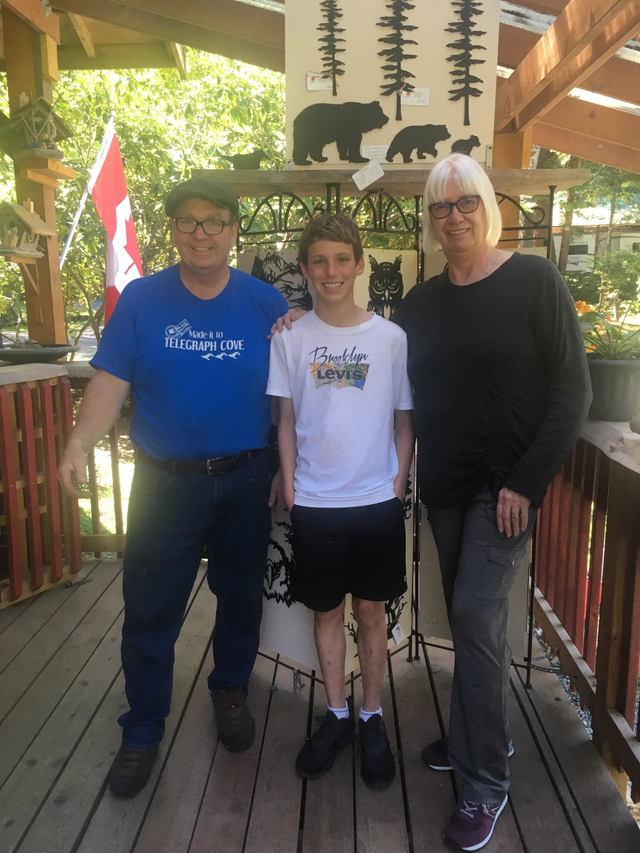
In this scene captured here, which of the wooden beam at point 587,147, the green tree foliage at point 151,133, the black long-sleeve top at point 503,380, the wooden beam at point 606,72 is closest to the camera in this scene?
the black long-sleeve top at point 503,380

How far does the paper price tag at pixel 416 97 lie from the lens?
2.15m

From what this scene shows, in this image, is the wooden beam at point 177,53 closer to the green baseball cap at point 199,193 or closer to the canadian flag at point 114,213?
the canadian flag at point 114,213

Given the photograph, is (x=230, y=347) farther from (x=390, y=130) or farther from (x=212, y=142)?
(x=212, y=142)

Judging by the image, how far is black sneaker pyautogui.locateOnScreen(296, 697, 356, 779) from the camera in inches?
74.0

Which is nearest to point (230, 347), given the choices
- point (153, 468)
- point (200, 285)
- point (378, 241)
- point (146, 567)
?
point (200, 285)

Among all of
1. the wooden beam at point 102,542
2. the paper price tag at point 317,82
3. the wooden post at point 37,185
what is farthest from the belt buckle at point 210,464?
the wooden post at point 37,185

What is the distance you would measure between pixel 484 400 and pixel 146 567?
3.61 ft

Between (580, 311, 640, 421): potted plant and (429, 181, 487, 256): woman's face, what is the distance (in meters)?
0.57

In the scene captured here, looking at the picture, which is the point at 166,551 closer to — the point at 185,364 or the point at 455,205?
the point at 185,364

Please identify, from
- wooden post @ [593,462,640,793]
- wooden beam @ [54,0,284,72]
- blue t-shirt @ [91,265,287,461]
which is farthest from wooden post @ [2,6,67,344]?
wooden post @ [593,462,640,793]

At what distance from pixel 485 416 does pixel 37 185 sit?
133 inches

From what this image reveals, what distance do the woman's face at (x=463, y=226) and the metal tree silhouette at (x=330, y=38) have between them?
90 centimetres

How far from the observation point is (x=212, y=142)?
7648 mm

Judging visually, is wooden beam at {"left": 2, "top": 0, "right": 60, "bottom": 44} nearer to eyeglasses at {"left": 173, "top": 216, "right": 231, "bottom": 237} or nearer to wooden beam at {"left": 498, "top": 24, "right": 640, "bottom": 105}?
eyeglasses at {"left": 173, "top": 216, "right": 231, "bottom": 237}
